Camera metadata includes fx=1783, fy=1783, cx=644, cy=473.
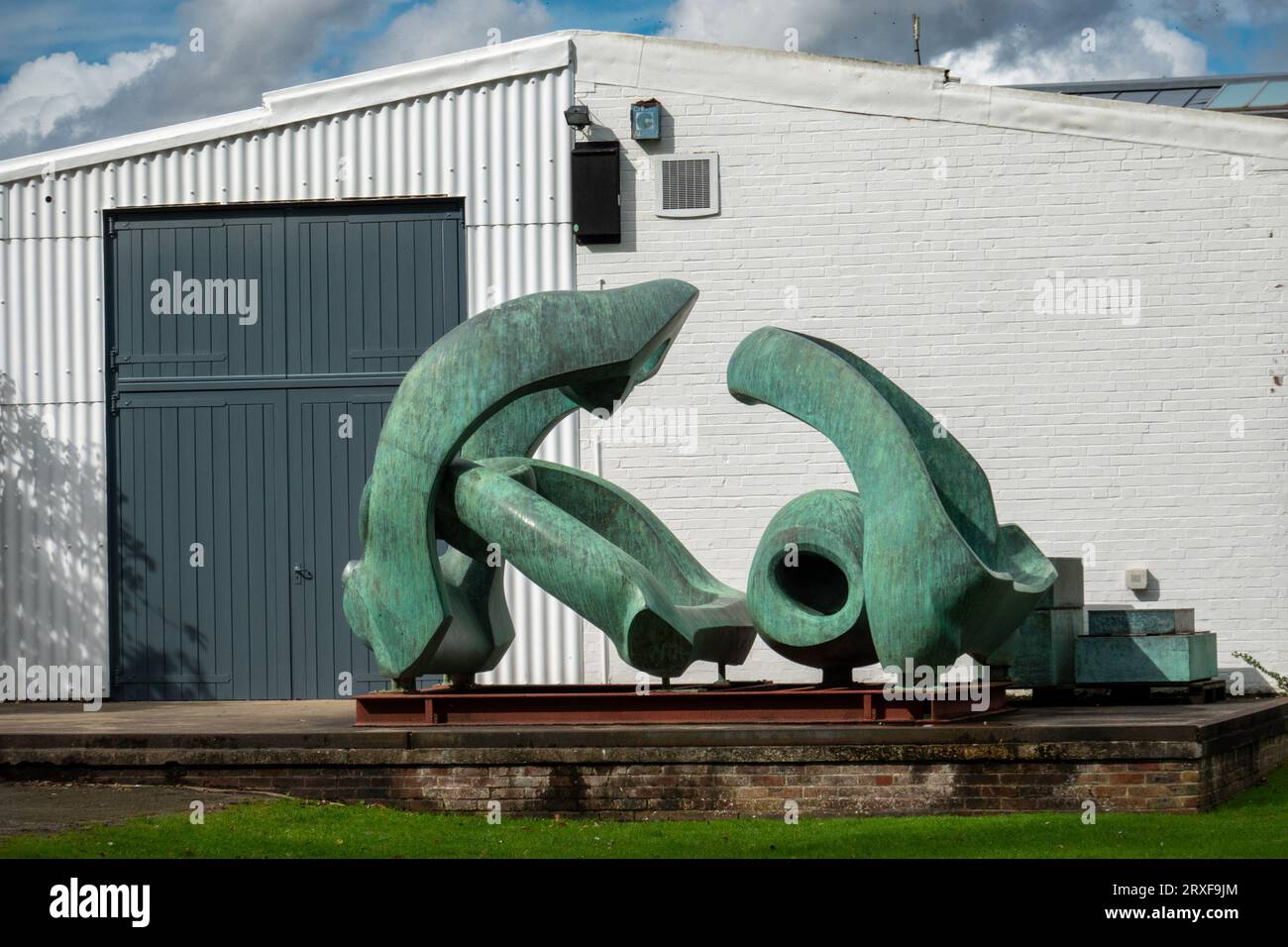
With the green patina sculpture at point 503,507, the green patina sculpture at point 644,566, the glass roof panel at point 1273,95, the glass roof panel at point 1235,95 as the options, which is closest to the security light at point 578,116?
the green patina sculpture at point 644,566

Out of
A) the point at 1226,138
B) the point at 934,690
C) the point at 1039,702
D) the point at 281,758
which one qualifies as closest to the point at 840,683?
the point at 934,690

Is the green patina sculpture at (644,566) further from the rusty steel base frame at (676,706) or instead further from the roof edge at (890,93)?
the roof edge at (890,93)

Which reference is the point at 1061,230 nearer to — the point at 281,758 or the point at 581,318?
the point at 581,318

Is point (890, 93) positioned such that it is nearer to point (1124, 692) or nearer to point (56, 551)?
point (1124, 692)

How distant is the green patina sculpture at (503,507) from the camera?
1152 centimetres

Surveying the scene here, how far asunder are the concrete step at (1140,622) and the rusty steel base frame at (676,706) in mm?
2313

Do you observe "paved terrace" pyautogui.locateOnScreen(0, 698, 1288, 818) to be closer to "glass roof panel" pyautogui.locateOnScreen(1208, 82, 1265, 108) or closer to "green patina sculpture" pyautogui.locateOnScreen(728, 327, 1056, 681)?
"green patina sculpture" pyautogui.locateOnScreen(728, 327, 1056, 681)

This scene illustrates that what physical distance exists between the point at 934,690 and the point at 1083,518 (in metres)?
6.22

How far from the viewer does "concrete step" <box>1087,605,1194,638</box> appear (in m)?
A: 14.0

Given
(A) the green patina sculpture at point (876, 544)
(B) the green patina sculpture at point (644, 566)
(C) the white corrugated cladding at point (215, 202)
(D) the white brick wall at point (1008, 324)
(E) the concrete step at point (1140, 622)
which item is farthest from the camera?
(C) the white corrugated cladding at point (215, 202)

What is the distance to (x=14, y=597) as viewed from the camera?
17734mm

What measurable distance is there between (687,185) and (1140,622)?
6.31 m

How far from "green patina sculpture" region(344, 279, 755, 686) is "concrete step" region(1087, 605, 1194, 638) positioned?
3448 mm

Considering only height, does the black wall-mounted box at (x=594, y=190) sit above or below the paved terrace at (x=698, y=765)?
above
